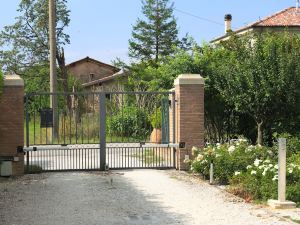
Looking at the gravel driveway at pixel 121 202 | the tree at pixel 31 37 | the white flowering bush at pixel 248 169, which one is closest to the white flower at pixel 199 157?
the white flowering bush at pixel 248 169

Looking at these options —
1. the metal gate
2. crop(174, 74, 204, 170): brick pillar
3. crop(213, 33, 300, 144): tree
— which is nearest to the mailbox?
the metal gate

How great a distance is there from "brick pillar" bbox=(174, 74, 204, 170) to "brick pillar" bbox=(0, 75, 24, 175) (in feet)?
13.2

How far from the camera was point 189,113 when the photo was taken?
14.1m

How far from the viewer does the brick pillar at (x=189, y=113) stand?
14.1 meters

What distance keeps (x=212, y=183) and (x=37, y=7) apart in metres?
30.4

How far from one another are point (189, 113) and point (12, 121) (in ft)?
14.8

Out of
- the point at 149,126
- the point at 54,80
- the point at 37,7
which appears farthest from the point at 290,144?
the point at 37,7

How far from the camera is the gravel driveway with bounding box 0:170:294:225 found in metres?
8.12

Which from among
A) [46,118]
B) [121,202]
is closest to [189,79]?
[46,118]

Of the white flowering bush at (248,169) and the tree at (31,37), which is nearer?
the white flowering bush at (248,169)

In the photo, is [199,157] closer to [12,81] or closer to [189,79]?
[189,79]

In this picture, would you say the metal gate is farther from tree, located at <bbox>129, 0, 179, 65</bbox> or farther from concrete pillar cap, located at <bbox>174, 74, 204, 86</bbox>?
tree, located at <bbox>129, 0, 179, 65</bbox>

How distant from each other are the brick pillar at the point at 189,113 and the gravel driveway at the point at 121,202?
1.16 m

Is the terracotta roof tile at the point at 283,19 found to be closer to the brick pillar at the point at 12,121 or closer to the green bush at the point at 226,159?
the green bush at the point at 226,159
